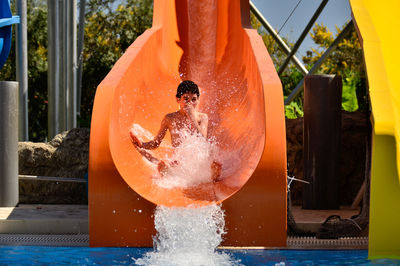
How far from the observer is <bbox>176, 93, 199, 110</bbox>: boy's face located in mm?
5170

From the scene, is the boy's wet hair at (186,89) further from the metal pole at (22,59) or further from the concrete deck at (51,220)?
the metal pole at (22,59)

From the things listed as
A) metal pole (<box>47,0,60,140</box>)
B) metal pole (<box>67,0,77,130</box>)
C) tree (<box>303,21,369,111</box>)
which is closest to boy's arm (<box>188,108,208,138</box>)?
metal pole (<box>47,0,60,140</box>)

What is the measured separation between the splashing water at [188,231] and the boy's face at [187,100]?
4.19ft

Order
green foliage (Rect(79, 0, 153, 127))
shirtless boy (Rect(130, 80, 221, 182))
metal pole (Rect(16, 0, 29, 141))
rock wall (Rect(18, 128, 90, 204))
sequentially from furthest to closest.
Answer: green foliage (Rect(79, 0, 153, 127))
metal pole (Rect(16, 0, 29, 141))
rock wall (Rect(18, 128, 90, 204))
shirtless boy (Rect(130, 80, 221, 182))

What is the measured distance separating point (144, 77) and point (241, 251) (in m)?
1.85

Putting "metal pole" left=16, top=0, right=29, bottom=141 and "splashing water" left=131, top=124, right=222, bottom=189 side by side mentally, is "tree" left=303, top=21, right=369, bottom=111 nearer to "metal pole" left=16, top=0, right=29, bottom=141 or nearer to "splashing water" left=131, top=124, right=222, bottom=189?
"metal pole" left=16, top=0, right=29, bottom=141

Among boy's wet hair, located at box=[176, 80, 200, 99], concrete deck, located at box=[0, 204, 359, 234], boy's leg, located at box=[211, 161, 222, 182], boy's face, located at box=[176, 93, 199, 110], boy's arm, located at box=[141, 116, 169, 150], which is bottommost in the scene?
concrete deck, located at box=[0, 204, 359, 234]

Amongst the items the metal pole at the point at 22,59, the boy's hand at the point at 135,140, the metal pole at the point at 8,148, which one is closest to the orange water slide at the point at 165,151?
the boy's hand at the point at 135,140

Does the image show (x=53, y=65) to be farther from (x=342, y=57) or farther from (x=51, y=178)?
(x=342, y=57)

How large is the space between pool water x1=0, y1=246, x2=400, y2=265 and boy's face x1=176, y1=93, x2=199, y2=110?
1.40 meters

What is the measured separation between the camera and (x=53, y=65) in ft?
23.0

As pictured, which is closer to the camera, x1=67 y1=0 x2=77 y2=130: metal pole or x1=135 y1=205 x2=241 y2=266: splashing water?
x1=135 y1=205 x2=241 y2=266: splashing water

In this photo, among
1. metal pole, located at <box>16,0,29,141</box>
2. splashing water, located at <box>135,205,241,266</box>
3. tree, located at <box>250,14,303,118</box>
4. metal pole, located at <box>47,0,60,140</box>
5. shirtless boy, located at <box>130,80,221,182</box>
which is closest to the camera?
splashing water, located at <box>135,205,241,266</box>

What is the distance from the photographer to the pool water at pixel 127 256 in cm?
384
